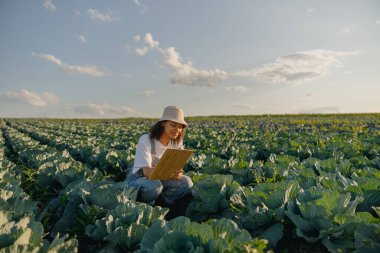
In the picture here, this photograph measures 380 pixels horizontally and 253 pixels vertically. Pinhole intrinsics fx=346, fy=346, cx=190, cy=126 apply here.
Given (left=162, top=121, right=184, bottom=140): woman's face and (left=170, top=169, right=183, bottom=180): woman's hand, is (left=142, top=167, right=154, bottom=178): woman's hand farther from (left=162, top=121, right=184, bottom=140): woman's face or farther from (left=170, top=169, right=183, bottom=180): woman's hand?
(left=162, top=121, right=184, bottom=140): woman's face

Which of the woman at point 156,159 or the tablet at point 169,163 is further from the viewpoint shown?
the woman at point 156,159

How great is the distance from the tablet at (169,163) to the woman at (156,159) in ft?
0.70

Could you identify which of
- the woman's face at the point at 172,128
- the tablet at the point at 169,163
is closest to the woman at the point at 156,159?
the woman's face at the point at 172,128

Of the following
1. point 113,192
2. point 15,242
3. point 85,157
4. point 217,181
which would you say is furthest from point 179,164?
point 85,157

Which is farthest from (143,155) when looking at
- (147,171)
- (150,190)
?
(150,190)

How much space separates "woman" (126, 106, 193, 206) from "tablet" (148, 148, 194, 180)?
214mm

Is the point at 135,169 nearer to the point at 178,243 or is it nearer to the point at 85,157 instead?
the point at 178,243

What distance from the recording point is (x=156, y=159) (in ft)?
16.9

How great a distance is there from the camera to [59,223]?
3645 millimetres

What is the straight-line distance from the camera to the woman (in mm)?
4684

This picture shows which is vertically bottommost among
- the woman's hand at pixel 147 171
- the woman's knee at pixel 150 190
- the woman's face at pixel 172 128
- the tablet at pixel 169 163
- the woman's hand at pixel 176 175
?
the woman's knee at pixel 150 190

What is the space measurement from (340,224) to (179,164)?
216cm

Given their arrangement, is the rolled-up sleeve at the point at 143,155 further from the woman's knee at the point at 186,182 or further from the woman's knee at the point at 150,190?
the woman's knee at the point at 186,182

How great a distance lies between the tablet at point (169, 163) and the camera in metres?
4.18
